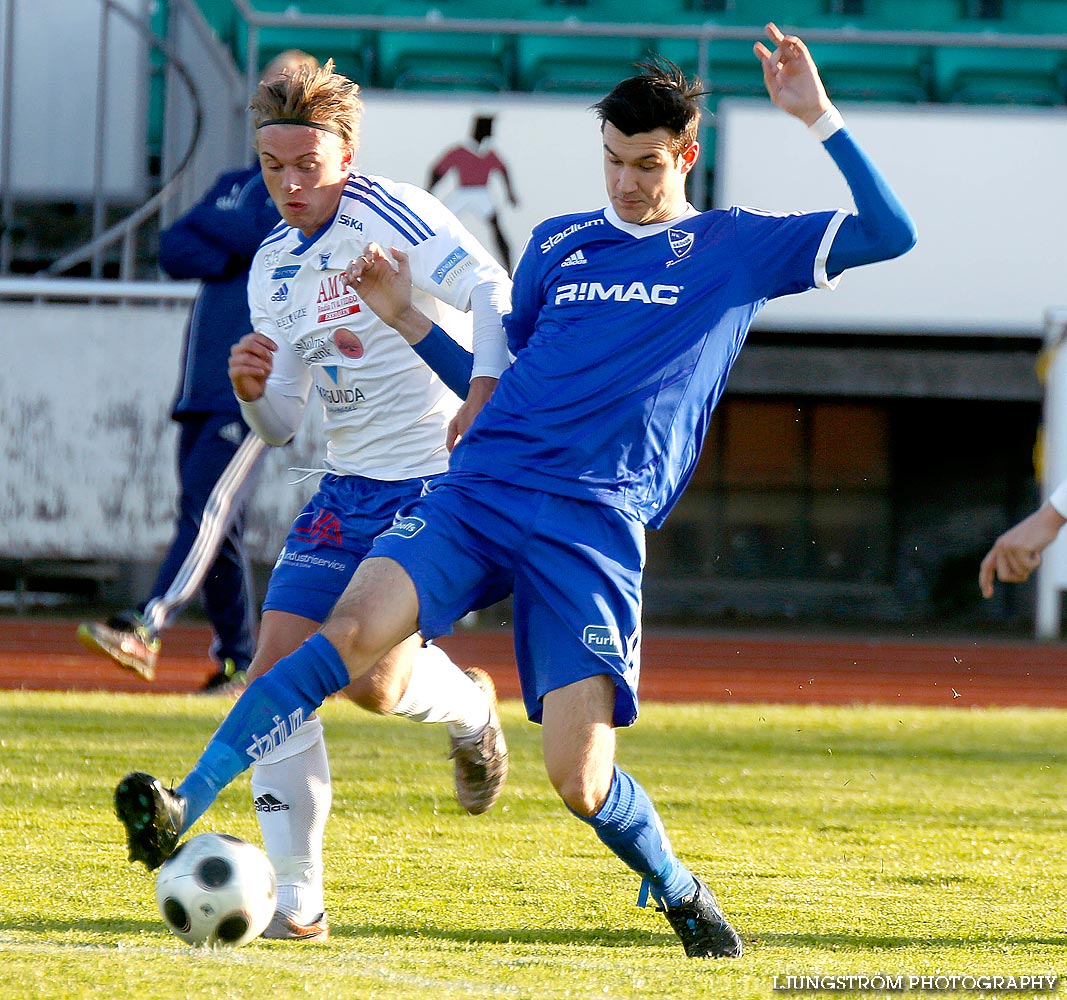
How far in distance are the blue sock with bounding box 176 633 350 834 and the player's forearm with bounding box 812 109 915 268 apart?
4.57 feet

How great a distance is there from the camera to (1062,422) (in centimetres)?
1138

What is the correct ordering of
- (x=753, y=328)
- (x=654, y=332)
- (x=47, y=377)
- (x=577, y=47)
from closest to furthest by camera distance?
(x=654, y=332) < (x=47, y=377) < (x=753, y=328) < (x=577, y=47)

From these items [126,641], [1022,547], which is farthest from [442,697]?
[126,641]

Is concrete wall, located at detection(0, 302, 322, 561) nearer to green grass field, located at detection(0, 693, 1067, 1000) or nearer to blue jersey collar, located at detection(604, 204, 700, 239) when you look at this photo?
green grass field, located at detection(0, 693, 1067, 1000)

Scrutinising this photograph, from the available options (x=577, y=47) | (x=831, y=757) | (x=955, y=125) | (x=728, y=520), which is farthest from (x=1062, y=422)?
(x=831, y=757)

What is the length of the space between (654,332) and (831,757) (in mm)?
3593

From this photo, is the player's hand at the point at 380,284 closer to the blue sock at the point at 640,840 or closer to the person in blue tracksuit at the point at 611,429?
the person in blue tracksuit at the point at 611,429

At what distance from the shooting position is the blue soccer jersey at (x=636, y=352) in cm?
347

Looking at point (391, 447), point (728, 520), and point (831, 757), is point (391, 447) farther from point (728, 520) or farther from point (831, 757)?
point (728, 520)

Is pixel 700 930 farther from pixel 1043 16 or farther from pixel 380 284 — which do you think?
pixel 1043 16

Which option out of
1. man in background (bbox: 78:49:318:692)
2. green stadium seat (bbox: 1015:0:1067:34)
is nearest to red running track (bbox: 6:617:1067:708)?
man in background (bbox: 78:49:318:692)

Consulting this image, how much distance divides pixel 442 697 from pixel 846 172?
5.51 ft

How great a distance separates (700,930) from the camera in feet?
11.3

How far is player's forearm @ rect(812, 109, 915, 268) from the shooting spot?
3.39 m
